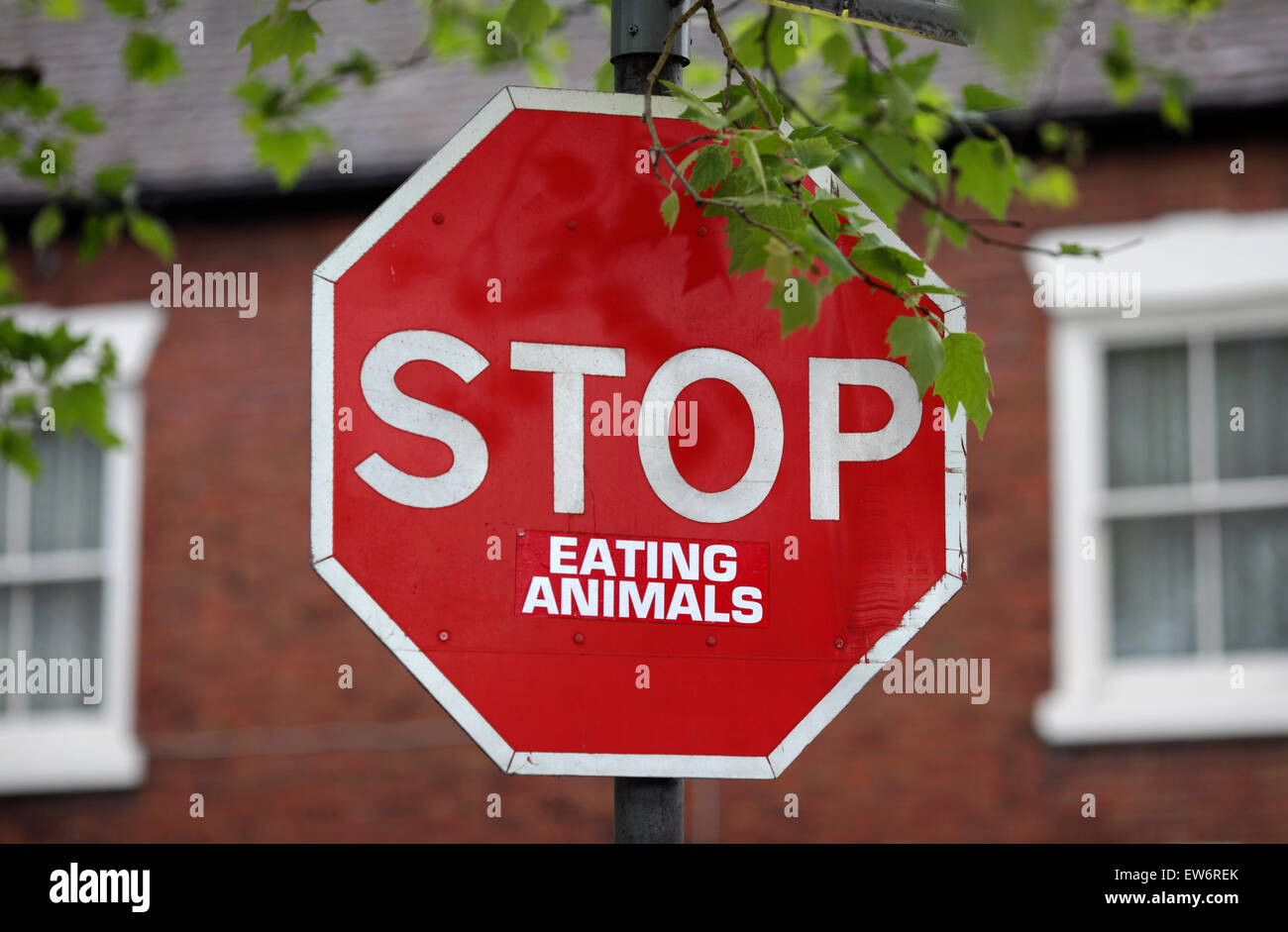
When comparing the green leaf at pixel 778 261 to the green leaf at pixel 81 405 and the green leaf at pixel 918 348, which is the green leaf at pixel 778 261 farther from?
the green leaf at pixel 81 405

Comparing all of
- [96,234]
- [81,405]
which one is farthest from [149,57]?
[81,405]

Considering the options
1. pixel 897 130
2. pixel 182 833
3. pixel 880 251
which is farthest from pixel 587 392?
pixel 182 833

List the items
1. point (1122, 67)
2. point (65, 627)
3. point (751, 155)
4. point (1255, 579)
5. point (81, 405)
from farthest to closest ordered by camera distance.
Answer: point (65, 627) → point (1255, 579) → point (1122, 67) → point (81, 405) → point (751, 155)

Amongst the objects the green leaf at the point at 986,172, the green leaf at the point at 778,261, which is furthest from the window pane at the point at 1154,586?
the green leaf at the point at 778,261

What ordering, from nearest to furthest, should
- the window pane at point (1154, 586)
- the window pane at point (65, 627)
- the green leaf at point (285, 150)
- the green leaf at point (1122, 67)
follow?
1. the green leaf at point (285, 150)
2. the green leaf at point (1122, 67)
3. the window pane at point (1154, 586)
4. the window pane at point (65, 627)

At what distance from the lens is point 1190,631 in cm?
744

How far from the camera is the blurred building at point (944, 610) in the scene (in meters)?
7.36

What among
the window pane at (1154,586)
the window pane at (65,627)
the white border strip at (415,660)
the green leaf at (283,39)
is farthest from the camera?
the window pane at (65,627)

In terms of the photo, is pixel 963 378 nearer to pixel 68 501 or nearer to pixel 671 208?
pixel 671 208

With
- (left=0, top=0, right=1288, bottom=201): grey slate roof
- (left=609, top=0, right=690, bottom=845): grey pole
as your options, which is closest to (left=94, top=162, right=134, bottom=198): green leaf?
(left=0, top=0, right=1288, bottom=201): grey slate roof

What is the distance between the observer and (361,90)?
8.83 m

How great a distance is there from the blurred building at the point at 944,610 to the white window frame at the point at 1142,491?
1cm

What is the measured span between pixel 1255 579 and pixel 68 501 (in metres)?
6.17
